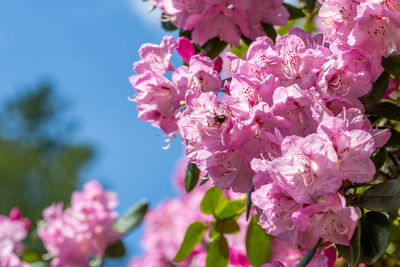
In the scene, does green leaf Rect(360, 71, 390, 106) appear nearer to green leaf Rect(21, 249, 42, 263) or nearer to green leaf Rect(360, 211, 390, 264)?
green leaf Rect(360, 211, 390, 264)

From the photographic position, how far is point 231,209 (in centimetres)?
126

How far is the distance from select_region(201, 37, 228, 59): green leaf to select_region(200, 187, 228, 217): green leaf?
29cm

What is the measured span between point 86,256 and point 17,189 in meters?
11.5

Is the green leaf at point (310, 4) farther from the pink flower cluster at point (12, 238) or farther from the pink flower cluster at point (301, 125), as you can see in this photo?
the pink flower cluster at point (12, 238)

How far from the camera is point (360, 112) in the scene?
2.42 feet

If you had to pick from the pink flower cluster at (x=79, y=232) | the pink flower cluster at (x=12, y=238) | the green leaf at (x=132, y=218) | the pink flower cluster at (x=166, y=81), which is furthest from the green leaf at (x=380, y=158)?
the pink flower cluster at (x=12, y=238)

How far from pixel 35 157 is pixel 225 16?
13.9 metres

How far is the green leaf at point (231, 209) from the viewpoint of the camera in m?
1.25

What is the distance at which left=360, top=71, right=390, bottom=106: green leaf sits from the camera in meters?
0.84

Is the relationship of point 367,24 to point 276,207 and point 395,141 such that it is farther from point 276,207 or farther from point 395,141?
point 276,207

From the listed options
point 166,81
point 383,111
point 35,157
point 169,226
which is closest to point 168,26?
point 166,81

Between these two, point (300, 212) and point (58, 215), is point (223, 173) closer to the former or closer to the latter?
point (300, 212)

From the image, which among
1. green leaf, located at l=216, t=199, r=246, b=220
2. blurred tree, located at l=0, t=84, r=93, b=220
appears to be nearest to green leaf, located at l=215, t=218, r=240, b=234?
green leaf, located at l=216, t=199, r=246, b=220

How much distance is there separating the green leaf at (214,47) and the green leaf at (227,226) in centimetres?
36
